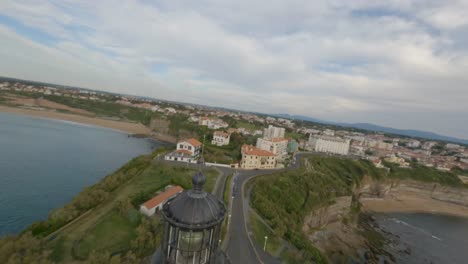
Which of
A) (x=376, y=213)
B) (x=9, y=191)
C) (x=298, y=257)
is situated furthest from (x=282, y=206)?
(x=9, y=191)

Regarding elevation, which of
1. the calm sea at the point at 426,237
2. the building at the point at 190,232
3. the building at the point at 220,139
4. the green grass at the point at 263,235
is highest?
the building at the point at 190,232

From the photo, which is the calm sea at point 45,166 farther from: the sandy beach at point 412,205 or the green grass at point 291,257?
the sandy beach at point 412,205

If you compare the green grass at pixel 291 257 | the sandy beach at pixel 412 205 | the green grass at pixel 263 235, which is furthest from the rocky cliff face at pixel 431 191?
the green grass at pixel 291 257

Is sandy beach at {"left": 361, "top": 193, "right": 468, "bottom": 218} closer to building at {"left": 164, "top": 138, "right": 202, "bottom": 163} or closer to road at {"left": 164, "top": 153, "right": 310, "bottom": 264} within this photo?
road at {"left": 164, "top": 153, "right": 310, "bottom": 264}

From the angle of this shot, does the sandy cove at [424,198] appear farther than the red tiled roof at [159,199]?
Yes

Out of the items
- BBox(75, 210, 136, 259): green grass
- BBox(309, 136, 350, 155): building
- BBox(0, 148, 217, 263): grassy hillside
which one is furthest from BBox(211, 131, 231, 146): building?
BBox(75, 210, 136, 259): green grass

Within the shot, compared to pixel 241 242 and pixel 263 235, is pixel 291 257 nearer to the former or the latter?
pixel 263 235
